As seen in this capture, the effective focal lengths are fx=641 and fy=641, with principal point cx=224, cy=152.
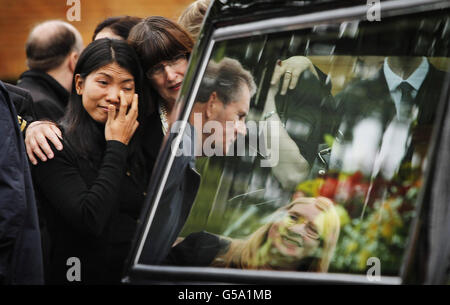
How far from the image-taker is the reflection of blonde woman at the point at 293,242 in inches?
64.1

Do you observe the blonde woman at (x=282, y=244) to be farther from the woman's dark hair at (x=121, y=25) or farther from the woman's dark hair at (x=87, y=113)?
the woman's dark hair at (x=121, y=25)

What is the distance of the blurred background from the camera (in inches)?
204

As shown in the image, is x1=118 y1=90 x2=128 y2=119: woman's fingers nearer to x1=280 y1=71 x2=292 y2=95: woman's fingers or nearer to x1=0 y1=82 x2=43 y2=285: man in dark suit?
x1=0 y1=82 x2=43 y2=285: man in dark suit

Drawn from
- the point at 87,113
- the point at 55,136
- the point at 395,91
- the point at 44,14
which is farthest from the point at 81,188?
the point at 44,14

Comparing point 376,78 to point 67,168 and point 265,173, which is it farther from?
point 67,168

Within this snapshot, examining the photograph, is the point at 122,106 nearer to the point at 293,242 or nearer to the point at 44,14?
the point at 293,242

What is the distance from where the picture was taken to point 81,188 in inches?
86.2

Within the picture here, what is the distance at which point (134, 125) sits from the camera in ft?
7.76

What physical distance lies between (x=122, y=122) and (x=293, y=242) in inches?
36.0

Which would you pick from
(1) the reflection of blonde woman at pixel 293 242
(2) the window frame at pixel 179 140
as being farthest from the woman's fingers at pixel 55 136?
(1) the reflection of blonde woman at pixel 293 242

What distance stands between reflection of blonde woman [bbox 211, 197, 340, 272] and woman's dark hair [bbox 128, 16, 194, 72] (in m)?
0.94

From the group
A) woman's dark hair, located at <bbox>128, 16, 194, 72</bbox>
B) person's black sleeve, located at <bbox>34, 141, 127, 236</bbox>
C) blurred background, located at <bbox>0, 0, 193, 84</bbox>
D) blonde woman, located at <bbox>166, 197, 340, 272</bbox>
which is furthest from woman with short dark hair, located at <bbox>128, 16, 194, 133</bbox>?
blurred background, located at <bbox>0, 0, 193, 84</bbox>
